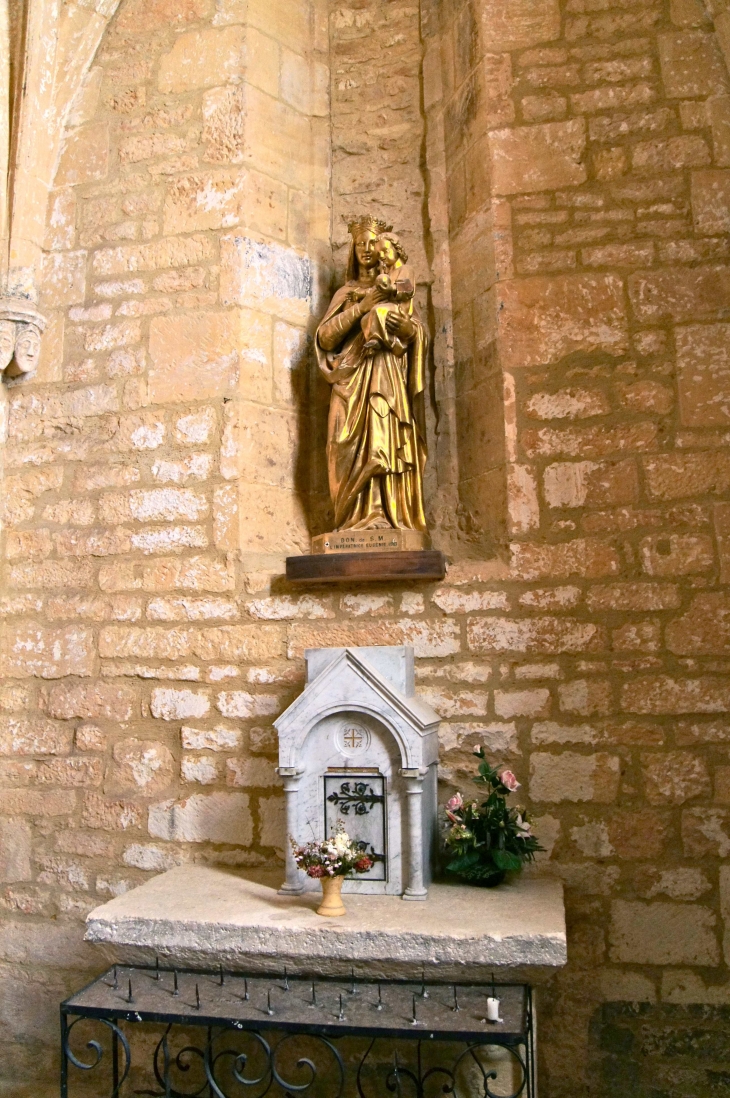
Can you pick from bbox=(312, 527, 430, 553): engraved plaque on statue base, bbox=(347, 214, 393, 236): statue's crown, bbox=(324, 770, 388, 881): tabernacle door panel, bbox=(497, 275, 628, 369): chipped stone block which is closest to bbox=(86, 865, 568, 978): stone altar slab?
bbox=(324, 770, 388, 881): tabernacle door panel

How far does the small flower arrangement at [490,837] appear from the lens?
3.31m

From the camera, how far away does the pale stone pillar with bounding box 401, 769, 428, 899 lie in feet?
10.6

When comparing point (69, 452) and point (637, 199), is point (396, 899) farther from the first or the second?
point (637, 199)

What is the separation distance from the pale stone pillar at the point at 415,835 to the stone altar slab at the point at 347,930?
0.05m

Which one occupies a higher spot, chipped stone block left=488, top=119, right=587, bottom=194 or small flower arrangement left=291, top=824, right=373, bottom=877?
chipped stone block left=488, top=119, right=587, bottom=194

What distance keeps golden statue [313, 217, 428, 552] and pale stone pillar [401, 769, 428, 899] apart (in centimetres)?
102

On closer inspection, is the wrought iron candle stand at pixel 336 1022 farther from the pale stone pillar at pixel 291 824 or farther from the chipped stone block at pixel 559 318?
the chipped stone block at pixel 559 318

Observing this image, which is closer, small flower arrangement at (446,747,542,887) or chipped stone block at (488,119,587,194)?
small flower arrangement at (446,747,542,887)

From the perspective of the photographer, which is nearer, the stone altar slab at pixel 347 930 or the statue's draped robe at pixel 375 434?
the stone altar slab at pixel 347 930

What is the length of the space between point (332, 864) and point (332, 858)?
0.02 m

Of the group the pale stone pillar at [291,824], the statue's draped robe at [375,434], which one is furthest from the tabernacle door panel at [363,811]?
the statue's draped robe at [375,434]

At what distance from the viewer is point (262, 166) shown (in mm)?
A: 4324

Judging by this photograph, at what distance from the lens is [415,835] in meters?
3.24

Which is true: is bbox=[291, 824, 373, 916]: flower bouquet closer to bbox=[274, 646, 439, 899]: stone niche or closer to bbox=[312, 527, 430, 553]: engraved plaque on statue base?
bbox=[274, 646, 439, 899]: stone niche
